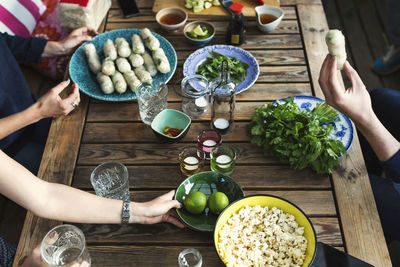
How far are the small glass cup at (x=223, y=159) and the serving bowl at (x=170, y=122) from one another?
0.60ft

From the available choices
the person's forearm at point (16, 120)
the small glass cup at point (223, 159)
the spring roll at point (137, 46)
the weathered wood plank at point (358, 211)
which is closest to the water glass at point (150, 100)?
the spring roll at point (137, 46)

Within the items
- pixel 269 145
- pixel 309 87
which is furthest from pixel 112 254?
pixel 309 87

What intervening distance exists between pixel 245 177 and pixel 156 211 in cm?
39

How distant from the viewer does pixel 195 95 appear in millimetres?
1731

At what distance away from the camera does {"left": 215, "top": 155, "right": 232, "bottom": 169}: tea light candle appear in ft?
4.66

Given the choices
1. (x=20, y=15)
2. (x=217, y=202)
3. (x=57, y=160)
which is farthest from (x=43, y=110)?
(x=20, y=15)

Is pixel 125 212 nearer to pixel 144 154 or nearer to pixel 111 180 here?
pixel 111 180

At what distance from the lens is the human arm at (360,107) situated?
1.42 metres

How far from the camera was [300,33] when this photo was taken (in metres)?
2.05

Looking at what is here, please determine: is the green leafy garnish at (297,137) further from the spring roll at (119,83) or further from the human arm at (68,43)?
the human arm at (68,43)

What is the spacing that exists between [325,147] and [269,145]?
0.73 feet

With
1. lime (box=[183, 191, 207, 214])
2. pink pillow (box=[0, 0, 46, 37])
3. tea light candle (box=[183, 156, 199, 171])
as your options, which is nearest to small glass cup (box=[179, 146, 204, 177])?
tea light candle (box=[183, 156, 199, 171])

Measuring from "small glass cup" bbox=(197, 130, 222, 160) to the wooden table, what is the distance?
0.07 meters

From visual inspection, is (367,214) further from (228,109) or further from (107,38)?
(107,38)
